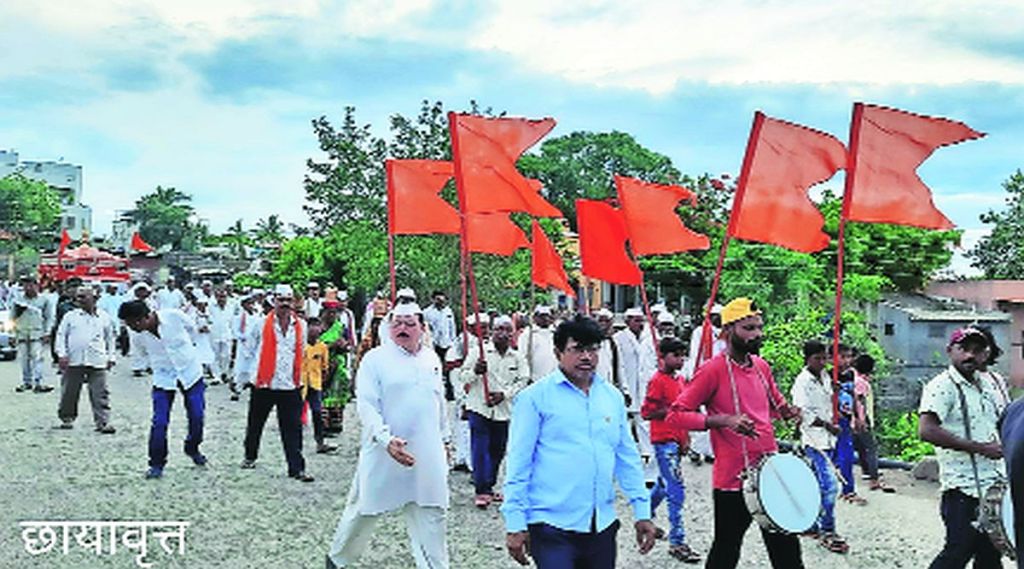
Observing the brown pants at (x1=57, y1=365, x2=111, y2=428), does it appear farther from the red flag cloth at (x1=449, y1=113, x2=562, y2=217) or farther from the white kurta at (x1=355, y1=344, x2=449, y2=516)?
the white kurta at (x1=355, y1=344, x2=449, y2=516)

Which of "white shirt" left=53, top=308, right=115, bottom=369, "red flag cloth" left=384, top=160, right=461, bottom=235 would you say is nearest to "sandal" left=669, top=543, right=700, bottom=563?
"red flag cloth" left=384, top=160, right=461, bottom=235

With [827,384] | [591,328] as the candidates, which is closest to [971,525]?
[591,328]

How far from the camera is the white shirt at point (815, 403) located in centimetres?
843

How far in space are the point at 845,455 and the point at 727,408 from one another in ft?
14.8

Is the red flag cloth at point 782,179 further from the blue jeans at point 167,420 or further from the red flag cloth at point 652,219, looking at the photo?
the blue jeans at point 167,420

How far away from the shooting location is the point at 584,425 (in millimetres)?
4496

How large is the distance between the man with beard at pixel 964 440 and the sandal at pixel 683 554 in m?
2.15

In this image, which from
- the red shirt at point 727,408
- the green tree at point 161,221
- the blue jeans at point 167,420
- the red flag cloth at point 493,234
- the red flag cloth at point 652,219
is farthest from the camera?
the green tree at point 161,221

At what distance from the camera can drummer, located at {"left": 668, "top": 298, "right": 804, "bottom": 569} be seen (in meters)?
5.46

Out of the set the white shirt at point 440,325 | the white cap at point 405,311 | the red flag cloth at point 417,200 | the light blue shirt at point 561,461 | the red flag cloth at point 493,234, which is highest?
the red flag cloth at point 417,200

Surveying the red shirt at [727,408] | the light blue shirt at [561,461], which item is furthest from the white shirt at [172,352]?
the light blue shirt at [561,461]

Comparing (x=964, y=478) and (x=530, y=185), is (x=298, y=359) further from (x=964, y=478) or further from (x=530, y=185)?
(x=964, y=478)

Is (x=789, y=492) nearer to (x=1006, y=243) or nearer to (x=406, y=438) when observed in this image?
(x=406, y=438)

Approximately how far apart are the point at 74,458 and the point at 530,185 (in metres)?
5.58
